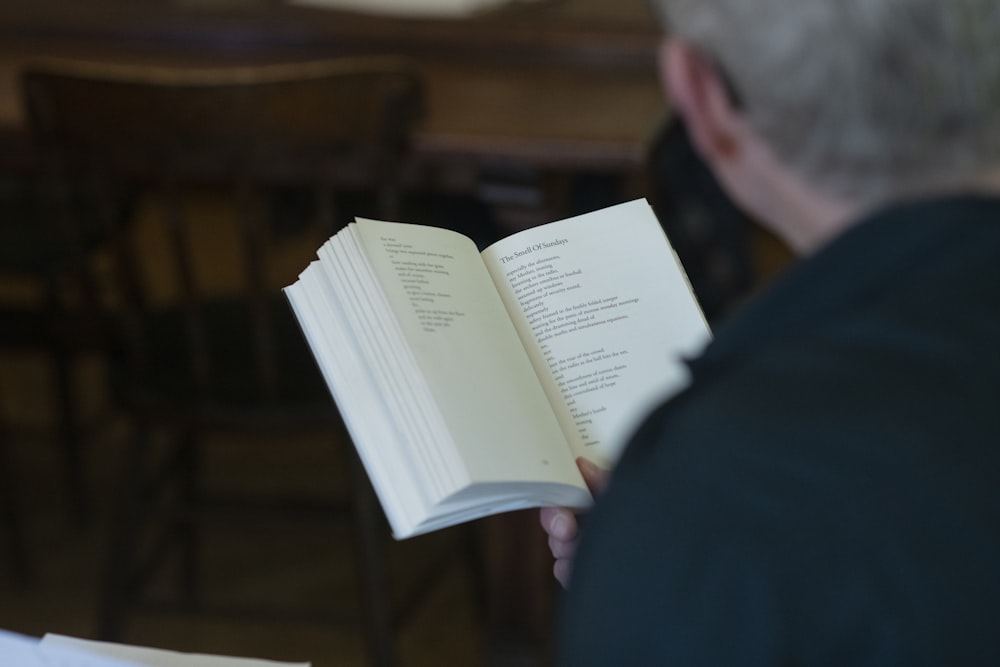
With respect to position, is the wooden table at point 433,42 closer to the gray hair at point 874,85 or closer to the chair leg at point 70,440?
the chair leg at point 70,440

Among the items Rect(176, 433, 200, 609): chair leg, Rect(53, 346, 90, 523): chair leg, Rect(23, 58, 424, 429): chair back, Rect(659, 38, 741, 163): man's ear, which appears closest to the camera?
Rect(659, 38, 741, 163): man's ear

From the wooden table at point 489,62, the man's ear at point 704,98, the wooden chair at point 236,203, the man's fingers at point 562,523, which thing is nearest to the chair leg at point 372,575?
the wooden chair at point 236,203

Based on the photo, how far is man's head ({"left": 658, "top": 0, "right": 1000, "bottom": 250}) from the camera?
1.87ft

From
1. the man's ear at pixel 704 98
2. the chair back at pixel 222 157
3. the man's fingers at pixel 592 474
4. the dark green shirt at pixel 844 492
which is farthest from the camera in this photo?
the chair back at pixel 222 157

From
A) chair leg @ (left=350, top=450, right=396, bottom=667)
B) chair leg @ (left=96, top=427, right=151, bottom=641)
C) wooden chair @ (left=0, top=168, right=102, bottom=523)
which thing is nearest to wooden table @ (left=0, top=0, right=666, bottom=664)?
chair leg @ (left=350, top=450, right=396, bottom=667)

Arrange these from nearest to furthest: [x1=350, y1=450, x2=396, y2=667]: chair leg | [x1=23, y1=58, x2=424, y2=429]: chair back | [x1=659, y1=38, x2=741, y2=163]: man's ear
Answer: [x1=659, y1=38, x2=741, y2=163]: man's ear → [x1=23, y1=58, x2=424, y2=429]: chair back → [x1=350, y1=450, x2=396, y2=667]: chair leg

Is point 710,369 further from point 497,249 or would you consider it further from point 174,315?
point 174,315

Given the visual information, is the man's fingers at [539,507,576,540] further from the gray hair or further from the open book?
the gray hair

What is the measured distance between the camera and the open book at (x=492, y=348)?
28.3 inches

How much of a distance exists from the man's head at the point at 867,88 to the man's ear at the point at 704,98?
0.01m

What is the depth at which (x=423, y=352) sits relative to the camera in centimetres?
74

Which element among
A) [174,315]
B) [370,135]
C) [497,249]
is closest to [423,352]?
[497,249]

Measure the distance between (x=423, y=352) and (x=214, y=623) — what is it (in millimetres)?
1330

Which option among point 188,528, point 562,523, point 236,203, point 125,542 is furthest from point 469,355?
point 188,528
